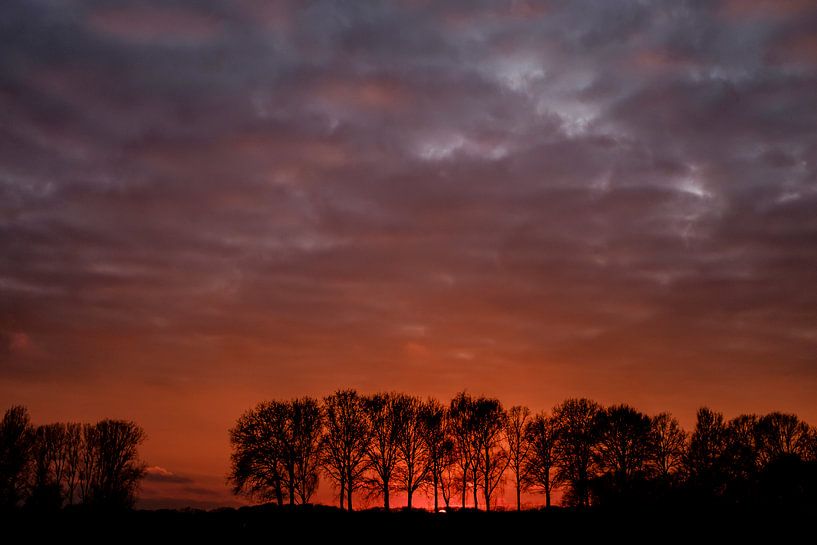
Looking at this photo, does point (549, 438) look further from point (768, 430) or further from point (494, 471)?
point (768, 430)

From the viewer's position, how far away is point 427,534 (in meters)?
46.2

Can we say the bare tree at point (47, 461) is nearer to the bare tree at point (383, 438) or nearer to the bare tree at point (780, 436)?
the bare tree at point (383, 438)

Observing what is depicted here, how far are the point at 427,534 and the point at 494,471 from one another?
184 feet

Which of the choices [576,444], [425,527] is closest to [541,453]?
[576,444]

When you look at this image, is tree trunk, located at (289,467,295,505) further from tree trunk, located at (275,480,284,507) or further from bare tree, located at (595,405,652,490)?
bare tree, located at (595,405,652,490)

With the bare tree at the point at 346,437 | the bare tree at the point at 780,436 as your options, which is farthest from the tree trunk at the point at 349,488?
the bare tree at the point at 780,436

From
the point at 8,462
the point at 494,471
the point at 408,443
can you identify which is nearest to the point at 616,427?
the point at 494,471

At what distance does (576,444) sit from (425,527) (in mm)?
56376

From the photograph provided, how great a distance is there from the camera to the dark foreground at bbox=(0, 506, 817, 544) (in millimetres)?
43875

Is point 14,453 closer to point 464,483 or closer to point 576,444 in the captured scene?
point 464,483

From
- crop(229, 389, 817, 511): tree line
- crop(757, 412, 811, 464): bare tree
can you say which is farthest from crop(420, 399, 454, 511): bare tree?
crop(757, 412, 811, 464): bare tree

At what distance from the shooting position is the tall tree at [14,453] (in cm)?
9594

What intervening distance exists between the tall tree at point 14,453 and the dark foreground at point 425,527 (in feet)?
160

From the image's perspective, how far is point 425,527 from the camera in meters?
48.8
